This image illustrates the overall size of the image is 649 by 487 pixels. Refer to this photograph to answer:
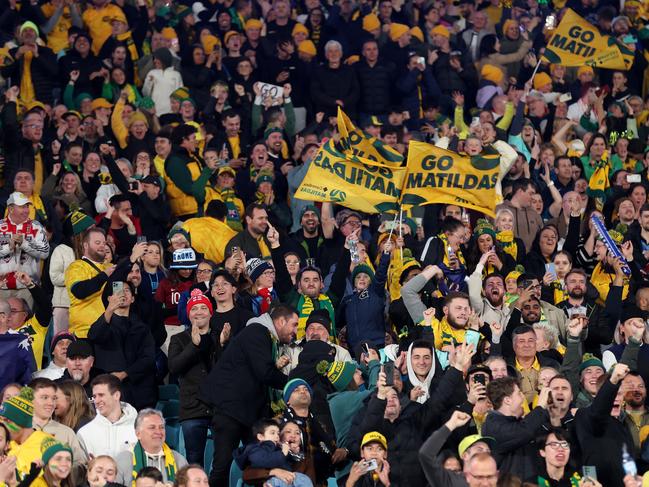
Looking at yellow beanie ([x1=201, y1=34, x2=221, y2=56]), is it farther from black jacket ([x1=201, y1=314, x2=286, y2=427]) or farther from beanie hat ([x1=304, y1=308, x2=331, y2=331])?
black jacket ([x1=201, y1=314, x2=286, y2=427])

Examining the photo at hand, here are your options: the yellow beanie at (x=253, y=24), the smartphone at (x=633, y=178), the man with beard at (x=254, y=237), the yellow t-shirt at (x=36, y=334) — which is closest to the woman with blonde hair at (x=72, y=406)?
the yellow t-shirt at (x=36, y=334)

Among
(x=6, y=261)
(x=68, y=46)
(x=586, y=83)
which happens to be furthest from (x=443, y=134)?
(x=6, y=261)

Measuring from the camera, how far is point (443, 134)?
2092 cm

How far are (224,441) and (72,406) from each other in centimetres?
124

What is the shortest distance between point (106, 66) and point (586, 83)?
6341 millimetres

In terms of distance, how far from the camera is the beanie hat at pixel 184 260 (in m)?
16.2

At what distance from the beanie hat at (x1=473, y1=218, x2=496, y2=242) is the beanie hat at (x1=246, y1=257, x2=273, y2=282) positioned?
2325mm

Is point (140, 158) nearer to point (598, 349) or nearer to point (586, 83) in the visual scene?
point (598, 349)

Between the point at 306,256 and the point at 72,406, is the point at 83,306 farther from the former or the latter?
the point at 306,256

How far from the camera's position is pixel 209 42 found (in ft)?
74.7

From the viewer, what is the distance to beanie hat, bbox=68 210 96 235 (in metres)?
17.0

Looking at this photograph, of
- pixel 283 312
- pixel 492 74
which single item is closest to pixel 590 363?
pixel 283 312

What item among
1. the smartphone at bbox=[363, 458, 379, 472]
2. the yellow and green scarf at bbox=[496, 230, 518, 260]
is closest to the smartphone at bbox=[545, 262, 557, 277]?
the yellow and green scarf at bbox=[496, 230, 518, 260]

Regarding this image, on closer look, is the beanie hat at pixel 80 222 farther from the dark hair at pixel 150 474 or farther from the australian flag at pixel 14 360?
the dark hair at pixel 150 474
